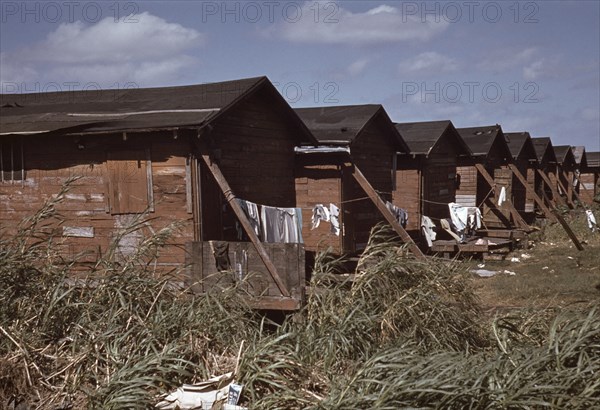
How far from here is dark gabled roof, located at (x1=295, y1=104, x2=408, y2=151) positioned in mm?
14398

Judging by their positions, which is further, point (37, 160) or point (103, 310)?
point (37, 160)

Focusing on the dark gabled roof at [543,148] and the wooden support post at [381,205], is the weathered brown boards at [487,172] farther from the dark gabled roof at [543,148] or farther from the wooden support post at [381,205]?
the wooden support post at [381,205]

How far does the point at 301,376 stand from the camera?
5148 mm

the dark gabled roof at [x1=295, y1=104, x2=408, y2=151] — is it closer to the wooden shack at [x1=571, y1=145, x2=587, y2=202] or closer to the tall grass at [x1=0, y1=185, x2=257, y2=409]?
the tall grass at [x1=0, y1=185, x2=257, y2=409]

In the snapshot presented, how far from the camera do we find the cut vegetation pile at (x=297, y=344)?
441 centimetres

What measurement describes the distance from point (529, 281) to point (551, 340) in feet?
28.7

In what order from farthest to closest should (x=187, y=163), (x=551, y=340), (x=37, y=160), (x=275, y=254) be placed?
(x=37, y=160)
(x=187, y=163)
(x=275, y=254)
(x=551, y=340)

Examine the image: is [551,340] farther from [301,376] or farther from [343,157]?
[343,157]

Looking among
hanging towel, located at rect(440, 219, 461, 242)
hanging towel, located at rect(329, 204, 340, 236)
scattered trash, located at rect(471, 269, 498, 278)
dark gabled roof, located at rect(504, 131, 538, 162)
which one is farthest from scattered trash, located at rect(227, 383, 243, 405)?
dark gabled roof, located at rect(504, 131, 538, 162)

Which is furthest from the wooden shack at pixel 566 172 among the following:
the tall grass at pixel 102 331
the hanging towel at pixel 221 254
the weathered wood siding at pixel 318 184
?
the tall grass at pixel 102 331

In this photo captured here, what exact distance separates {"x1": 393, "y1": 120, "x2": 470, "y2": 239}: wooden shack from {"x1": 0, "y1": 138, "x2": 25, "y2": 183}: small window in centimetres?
1044

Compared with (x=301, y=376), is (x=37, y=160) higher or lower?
higher

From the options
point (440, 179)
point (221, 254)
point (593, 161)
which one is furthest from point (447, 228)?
point (593, 161)

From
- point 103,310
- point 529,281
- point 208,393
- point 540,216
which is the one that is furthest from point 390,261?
point 540,216
